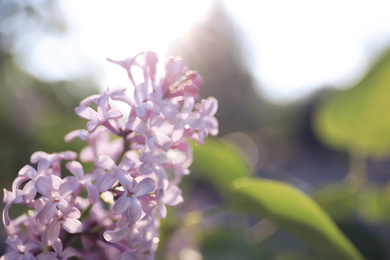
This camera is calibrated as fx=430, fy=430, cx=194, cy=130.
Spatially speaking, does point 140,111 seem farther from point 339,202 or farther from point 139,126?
point 339,202

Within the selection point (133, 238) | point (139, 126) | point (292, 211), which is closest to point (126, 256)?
point (133, 238)

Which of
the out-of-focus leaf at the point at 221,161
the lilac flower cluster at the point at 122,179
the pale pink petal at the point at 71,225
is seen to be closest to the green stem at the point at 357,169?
the out-of-focus leaf at the point at 221,161

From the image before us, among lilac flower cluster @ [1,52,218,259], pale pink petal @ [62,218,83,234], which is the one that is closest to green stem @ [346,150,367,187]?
lilac flower cluster @ [1,52,218,259]

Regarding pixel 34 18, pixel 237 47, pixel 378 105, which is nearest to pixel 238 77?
pixel 237 47

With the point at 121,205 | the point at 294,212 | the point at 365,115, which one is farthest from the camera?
the point at 365,115

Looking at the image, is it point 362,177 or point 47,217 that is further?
point 362,177

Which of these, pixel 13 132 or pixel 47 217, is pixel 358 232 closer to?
pixel 47 217
